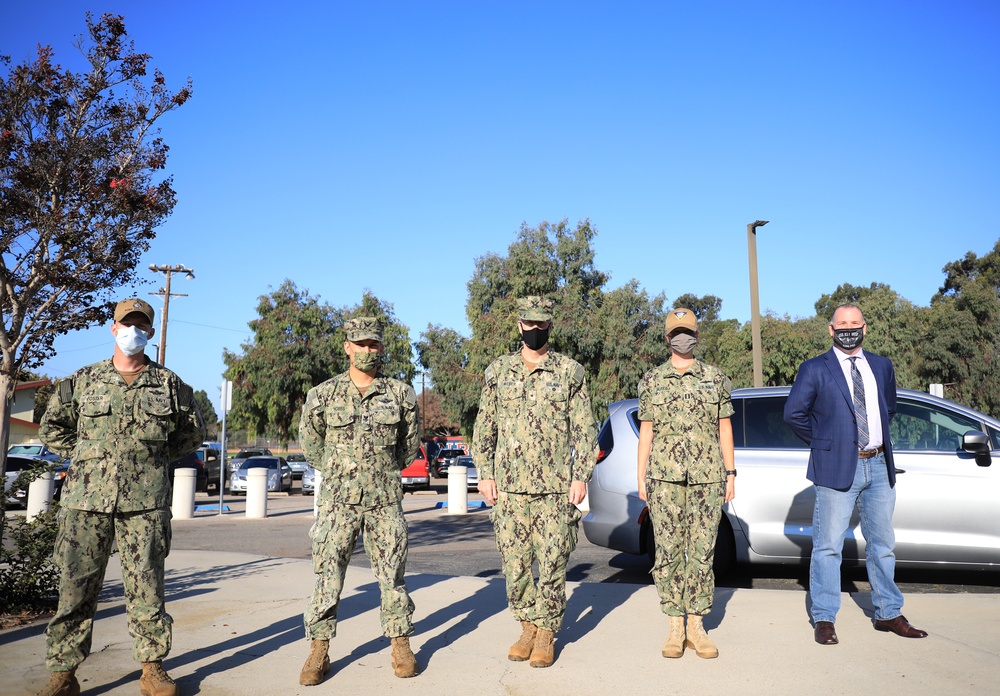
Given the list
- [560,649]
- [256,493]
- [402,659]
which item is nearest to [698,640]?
[560,649]

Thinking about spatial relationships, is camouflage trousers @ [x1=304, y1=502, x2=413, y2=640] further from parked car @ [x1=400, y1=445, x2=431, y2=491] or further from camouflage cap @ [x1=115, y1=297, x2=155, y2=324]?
parked car @ [x1=400, y1=445, x2=431, y2=491]

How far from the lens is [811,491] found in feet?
23.7

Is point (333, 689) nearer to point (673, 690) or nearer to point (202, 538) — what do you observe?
point (673, 690)

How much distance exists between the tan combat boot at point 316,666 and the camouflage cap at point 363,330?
165 cm

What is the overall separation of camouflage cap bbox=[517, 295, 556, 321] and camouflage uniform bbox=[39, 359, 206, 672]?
201 centimetres

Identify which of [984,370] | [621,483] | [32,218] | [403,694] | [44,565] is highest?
[984,370]

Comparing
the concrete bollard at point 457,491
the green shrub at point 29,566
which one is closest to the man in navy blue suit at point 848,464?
the green shrub at point 29,566

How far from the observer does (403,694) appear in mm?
4219

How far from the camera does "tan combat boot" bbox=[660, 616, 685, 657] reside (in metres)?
4.87

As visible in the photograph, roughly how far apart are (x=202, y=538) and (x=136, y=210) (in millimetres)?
6835

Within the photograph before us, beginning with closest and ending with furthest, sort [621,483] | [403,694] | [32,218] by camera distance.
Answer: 1. [403,694]
2. [32,218]
3. [621,483]

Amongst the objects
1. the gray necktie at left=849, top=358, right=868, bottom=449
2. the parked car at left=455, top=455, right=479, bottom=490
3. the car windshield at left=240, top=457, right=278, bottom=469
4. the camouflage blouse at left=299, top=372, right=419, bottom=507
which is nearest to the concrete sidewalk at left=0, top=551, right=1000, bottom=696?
the camouflage blouse at left=299, top=372, right=419, bottom=507

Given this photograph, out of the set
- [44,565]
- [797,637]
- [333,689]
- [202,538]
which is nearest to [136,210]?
[44,565]

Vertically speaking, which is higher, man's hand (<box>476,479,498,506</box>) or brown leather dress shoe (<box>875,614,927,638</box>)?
man's hand (<box>476,479,498,506</box>)
